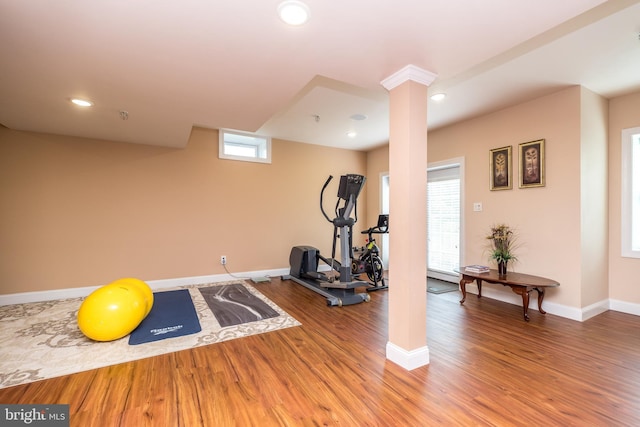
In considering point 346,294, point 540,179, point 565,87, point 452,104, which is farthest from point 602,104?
point 346,294

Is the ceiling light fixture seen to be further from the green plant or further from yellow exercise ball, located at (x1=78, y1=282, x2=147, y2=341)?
the green plant

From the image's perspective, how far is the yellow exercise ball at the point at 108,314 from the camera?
2.59 meters

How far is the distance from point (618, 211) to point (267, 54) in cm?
453

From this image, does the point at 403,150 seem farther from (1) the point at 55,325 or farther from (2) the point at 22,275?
(2) the point at 22,275

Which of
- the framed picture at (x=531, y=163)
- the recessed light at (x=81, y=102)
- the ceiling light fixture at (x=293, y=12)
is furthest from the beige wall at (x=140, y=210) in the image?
the ceiling light fixture at (x=293, y=12)

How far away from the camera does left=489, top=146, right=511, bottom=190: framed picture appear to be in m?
3.92

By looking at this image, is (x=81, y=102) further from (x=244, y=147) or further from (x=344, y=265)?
(x=344, y=265)

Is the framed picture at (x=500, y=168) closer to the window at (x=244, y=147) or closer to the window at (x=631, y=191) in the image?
the window at (x=631, y=191)

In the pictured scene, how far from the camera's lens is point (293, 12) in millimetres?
1599

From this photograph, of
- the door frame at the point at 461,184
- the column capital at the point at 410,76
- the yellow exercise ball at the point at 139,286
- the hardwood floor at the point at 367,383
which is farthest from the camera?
the door frame at the point at 461,184

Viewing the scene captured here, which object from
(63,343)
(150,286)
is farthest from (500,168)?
(150,286)

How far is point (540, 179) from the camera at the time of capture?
358 cm

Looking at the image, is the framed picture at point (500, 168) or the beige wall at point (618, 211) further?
the framed picture at point (500, 168)

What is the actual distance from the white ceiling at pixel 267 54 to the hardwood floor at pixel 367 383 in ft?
7.84
